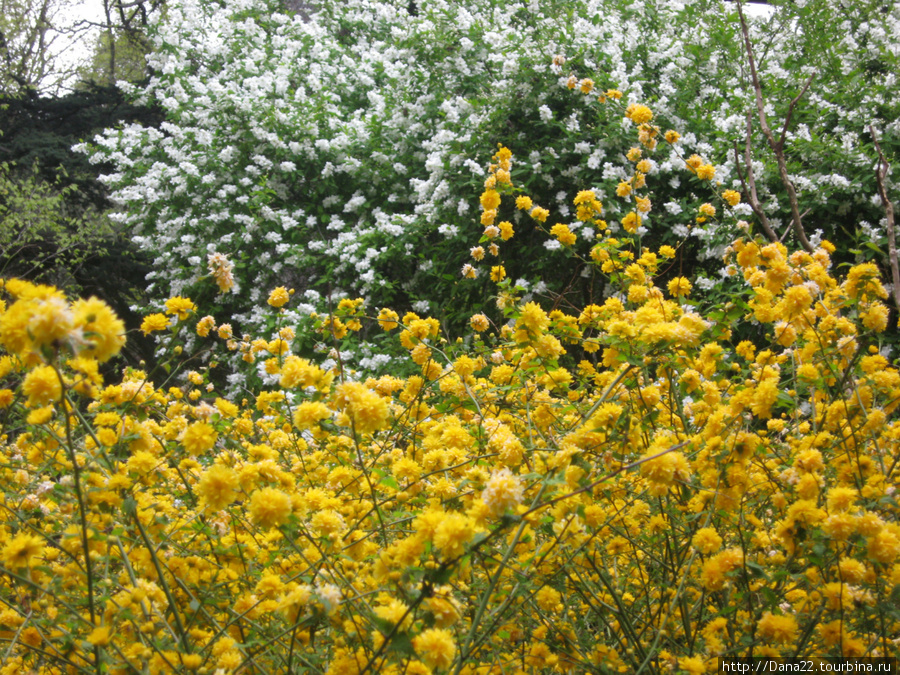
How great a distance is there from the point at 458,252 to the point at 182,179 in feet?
9.11

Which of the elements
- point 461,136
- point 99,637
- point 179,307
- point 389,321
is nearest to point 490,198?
point 389,321

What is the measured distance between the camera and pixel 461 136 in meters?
4.65

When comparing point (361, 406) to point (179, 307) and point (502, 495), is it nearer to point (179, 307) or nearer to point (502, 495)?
point (502, 495)

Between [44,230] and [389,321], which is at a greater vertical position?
[44,230]

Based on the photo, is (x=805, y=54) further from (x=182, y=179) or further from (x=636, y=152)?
(x=182, y=179)

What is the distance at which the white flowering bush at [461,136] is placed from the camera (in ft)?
13.1

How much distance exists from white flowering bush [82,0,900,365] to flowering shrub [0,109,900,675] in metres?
2.07

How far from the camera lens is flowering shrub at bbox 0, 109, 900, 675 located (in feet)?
3.29

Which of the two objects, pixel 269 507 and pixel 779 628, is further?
pixel 779 628

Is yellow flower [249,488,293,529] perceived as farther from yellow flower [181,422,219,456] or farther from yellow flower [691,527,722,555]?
yellow flower [691,527,722,555]

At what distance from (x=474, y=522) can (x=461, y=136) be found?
4123 mm

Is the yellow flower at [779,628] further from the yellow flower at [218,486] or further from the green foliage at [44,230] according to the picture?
the green foliage at [44,230]

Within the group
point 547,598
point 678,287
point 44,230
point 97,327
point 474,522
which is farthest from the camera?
point 44,230

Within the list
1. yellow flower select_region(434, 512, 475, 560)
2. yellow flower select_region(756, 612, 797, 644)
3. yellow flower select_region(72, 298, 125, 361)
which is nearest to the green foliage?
yellow flower select_region(72, 298, 125, 361)
